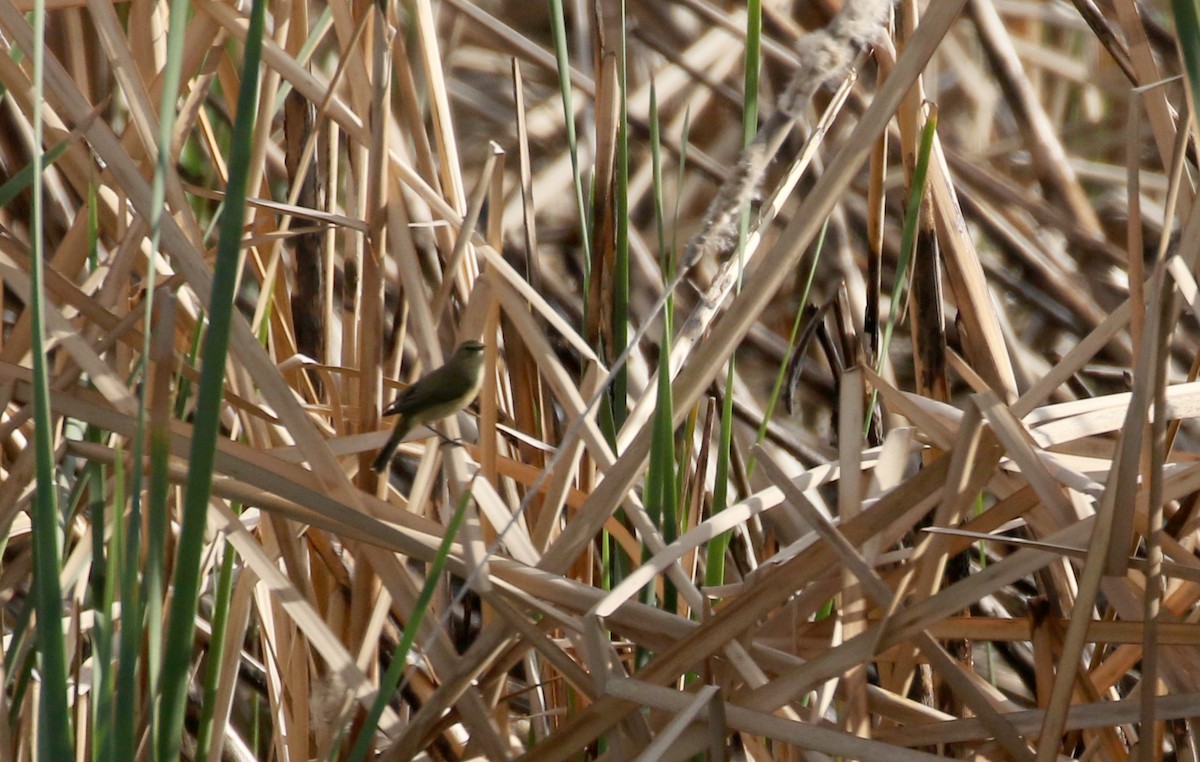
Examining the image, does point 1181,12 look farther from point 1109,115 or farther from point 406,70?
point 1109,115

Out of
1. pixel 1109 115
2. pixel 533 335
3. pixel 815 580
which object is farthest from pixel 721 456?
pixel 1109 115

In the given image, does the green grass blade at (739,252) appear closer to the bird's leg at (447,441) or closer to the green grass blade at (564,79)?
the green grass blade at (564,79)

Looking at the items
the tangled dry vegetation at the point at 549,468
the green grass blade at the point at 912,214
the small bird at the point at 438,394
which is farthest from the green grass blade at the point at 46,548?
the green grass blade at the point at 912,214

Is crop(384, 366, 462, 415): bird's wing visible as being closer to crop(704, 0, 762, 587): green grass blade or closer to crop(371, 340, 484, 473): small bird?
crop(371, 340, 484, 473): small bird

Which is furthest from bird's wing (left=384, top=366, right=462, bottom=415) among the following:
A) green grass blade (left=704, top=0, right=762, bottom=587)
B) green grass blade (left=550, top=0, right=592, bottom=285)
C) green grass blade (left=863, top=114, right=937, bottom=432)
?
green grass blade (left=863, top=114, right=937, bottom=432)

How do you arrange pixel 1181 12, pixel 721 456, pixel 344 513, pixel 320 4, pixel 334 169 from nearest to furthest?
pixel 1181 12 → pixel 344 513 → pixel 721 456 → pixel 334 169 → pixel 320 4

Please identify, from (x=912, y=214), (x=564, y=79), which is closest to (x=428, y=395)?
(x=564, y=79)
